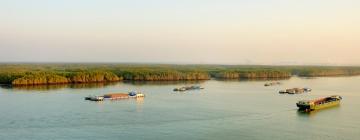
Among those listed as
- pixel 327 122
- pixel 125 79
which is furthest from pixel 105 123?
pixel 125 79

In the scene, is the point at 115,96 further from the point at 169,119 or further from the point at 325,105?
the point at 325,105

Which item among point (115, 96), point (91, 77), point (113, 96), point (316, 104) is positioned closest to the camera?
point (316, 104)

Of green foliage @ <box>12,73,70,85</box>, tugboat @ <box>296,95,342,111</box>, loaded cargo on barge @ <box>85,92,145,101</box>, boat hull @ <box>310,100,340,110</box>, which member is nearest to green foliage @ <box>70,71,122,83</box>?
green foliage @ <box>12,73,70,85</box>

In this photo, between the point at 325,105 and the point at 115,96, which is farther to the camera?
the point at 115,96

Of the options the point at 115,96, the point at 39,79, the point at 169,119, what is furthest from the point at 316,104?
the point at 39,79

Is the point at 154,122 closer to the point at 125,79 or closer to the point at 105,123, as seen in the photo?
the point at 105,123

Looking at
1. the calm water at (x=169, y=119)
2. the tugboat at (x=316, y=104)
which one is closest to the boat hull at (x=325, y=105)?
the tugboat at (x=316, y=104)

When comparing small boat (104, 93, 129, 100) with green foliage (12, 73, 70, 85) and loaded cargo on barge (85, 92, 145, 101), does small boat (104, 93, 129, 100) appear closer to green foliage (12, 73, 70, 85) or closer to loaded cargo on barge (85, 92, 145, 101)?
loaded cargo on barge (85, 92, 145, 101)

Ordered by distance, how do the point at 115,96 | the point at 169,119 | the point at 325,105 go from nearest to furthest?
the point at 169,119 < the point at 325,105 < the point at 115,96
